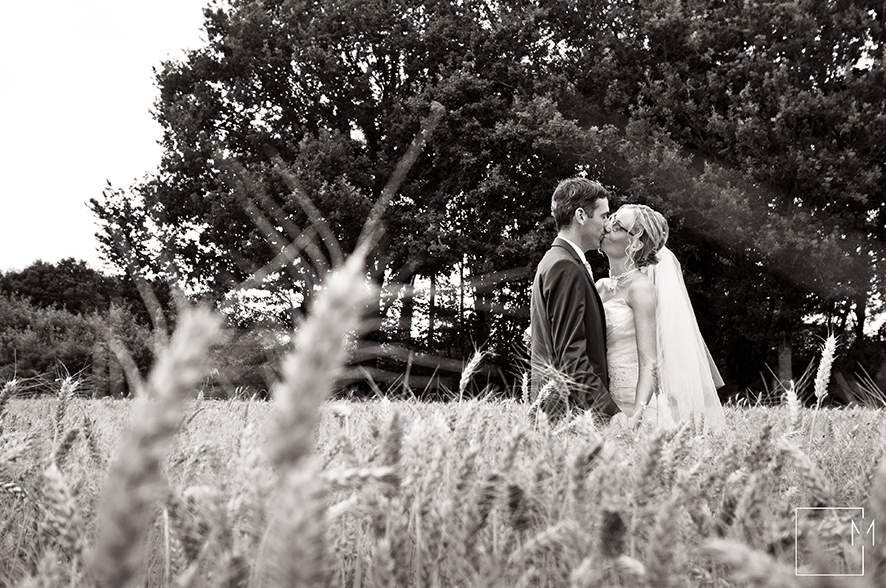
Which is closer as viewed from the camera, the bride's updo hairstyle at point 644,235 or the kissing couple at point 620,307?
the kissing couple at point 620,307

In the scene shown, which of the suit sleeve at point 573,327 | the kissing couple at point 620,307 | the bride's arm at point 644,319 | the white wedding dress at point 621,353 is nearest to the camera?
the suit sleeve at point 573,327

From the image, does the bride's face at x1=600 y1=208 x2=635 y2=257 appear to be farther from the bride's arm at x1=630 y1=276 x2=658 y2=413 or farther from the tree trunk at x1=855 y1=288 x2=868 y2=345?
the tree trunk at x1=855 y1=288 x2=868 y2=345

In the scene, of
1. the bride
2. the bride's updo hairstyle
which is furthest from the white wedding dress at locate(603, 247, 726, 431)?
the bride's updo hairstyle

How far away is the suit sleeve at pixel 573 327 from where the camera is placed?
15.1ft

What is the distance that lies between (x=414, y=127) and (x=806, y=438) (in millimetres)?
20001

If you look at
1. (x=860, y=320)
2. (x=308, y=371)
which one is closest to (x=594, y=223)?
(x=308, y=371)

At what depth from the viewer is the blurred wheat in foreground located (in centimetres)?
50

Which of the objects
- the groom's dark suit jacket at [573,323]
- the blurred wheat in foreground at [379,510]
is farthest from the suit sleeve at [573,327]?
the blurred wheat in foreground at [379,510]

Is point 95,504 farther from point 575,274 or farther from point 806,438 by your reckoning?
point 575,274

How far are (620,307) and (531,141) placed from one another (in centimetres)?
1572

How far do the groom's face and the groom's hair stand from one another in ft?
0.06

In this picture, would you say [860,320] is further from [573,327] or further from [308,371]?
[308,371]

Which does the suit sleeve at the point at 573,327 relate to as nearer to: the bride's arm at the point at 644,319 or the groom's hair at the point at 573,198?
the bride's arm at the point at 644,319

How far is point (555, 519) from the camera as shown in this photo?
1328 mm
